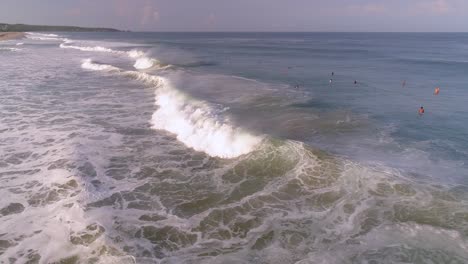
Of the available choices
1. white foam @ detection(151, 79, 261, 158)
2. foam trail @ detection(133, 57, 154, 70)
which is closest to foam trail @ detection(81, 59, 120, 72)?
foam trail @ detection(133, 57, 154, 70)

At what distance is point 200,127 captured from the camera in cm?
1766

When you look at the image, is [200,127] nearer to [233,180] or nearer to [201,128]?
[201,128]

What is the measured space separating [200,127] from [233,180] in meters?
6.16

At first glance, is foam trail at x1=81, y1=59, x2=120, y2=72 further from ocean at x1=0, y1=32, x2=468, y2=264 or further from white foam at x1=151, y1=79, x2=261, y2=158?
white foam at x1=151, y1=79, x2=261, y2=158

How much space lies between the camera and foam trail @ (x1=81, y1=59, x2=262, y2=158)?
15.2m

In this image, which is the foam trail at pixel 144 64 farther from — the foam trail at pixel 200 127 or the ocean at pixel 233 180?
the ocean at pixel 233 180

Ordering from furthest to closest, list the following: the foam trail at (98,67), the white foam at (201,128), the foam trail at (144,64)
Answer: the foam trail at (144,64)
the foam trail at (98,67)
the white foam at (201,128)

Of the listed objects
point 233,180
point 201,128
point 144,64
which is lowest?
point 233,180

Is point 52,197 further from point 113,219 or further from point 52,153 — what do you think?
point 52,153

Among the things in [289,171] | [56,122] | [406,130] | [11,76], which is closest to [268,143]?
[289,171]

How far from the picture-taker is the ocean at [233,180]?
27.7 ft

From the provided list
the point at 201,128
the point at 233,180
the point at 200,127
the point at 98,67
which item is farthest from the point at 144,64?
the point at 233,180

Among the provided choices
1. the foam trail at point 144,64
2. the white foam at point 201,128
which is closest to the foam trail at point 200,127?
the white foam at point 201,128

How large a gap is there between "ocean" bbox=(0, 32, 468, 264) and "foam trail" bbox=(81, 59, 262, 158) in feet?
0.32
